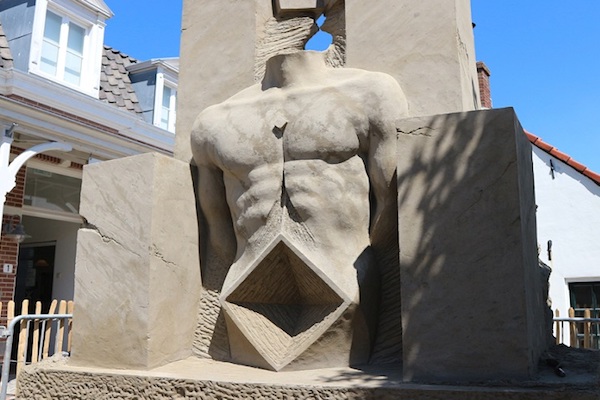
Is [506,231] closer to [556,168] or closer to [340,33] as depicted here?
[340,33]

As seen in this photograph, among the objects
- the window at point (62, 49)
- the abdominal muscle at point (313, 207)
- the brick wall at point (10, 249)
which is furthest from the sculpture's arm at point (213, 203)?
→ the window at point (62, 49)

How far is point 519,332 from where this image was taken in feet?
8.32

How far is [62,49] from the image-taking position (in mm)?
10953

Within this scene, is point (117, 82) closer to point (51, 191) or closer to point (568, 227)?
point (51, 191)

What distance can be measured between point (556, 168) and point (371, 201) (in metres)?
10.3

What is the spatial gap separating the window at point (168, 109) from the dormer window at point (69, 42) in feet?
6.94

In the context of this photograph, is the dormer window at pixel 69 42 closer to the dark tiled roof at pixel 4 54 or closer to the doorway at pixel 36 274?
the dark tiled roof at pixel 4 54

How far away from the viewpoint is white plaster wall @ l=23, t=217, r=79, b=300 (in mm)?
11766

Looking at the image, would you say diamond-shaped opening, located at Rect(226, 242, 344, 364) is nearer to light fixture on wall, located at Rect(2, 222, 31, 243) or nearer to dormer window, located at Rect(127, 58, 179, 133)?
light fixture on wall, located at Rect(2, 222, 31, 243)

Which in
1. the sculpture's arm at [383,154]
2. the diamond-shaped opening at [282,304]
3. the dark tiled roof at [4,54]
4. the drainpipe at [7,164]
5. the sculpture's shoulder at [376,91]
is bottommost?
the diamond-shaped opening at [282,304]


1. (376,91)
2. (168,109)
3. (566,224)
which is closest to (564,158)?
(566,224)

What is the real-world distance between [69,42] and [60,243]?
399 cm

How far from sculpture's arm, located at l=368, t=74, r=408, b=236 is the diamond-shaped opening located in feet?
1.51

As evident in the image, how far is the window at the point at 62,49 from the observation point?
1070 centimetres
